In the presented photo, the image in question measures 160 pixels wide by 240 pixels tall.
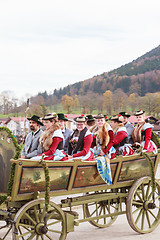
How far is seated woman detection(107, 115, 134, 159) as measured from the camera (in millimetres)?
7605

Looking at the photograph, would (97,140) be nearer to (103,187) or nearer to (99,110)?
(103,187)

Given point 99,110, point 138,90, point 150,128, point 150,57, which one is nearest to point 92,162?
point 150,128

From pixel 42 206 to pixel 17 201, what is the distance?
395 millimetres

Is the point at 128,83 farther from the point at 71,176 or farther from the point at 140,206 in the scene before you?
the point at 71,176

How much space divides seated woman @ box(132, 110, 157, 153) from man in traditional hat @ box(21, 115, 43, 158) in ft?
7.55

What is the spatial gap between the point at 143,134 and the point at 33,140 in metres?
2.59

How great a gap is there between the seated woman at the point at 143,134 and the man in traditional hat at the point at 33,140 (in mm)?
2301

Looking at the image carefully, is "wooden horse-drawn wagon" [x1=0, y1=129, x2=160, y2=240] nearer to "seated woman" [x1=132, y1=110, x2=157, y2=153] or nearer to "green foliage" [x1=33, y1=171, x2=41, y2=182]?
"green foliage" [x1=33, y1=171, x2=41, y2=182]

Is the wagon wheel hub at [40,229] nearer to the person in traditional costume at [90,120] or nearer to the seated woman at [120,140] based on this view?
the seated woman at [120,140]

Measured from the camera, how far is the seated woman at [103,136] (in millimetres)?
7176

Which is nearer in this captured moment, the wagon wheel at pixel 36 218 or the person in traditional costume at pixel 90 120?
the wagon wheel at pixel 36 218

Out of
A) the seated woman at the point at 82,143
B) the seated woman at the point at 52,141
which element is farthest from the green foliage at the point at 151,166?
the seated woman at the point at 52,141

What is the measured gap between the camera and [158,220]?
7.78 metres

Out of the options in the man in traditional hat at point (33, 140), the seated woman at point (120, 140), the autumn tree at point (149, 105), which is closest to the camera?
the man in traditional hat at point (33, 140)
